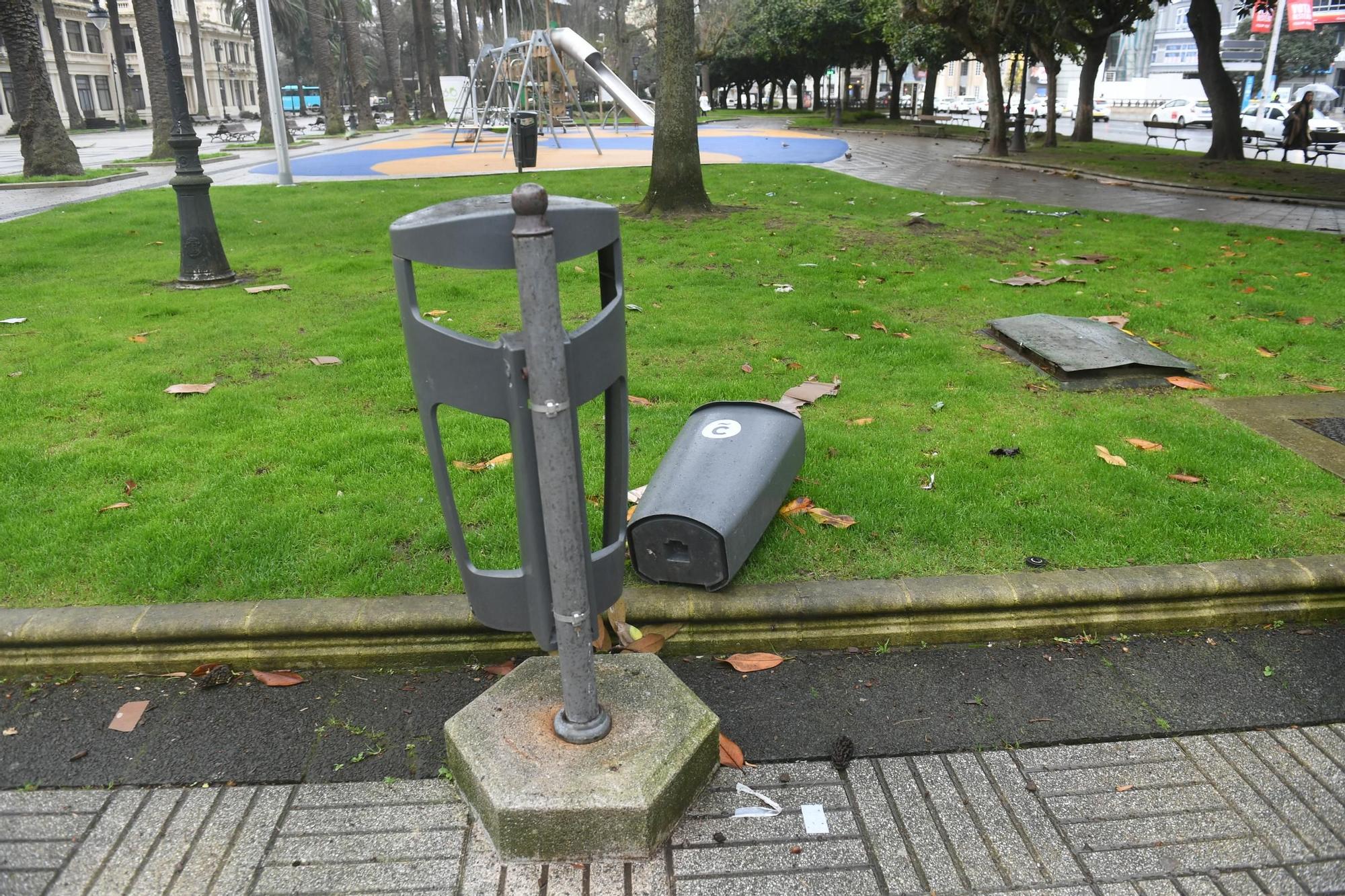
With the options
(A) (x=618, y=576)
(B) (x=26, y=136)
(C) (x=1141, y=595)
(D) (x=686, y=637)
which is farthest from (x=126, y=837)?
(B) (x=26, y=136)

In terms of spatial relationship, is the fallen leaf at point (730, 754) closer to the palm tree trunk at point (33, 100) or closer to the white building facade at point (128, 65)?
the palm tree trunk at point (33, 100)

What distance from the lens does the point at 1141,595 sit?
10.4 feet

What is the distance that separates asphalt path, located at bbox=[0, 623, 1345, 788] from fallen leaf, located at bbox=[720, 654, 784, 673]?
3cm

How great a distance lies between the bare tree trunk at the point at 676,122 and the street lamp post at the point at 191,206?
4.98 meters

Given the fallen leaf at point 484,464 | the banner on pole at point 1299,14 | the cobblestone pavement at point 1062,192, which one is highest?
the banner on pole at point 1299,14

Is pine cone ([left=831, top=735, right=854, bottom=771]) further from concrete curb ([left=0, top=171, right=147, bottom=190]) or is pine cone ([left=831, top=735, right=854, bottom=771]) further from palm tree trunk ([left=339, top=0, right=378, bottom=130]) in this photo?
palm tree trunk ([left=339, top=0, right=378, bottom=130])

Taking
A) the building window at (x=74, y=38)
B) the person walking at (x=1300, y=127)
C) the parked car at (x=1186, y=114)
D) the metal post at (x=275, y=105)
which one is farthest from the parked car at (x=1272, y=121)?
the building window at (x=74, y=38)

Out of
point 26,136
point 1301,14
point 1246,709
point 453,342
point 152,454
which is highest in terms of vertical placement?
point 1301,14

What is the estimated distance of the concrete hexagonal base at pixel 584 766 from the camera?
2213mm

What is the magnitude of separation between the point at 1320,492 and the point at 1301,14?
169 feet

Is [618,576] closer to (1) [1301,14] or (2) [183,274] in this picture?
(2) [183,274]

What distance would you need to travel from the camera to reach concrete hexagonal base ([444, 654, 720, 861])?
2.21m

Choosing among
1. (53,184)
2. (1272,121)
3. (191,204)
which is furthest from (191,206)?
(1272,121)

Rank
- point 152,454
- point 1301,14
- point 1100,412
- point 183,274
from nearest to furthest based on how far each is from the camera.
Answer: point 152,454
point 1100,412
point 183,274
point 1301,14
